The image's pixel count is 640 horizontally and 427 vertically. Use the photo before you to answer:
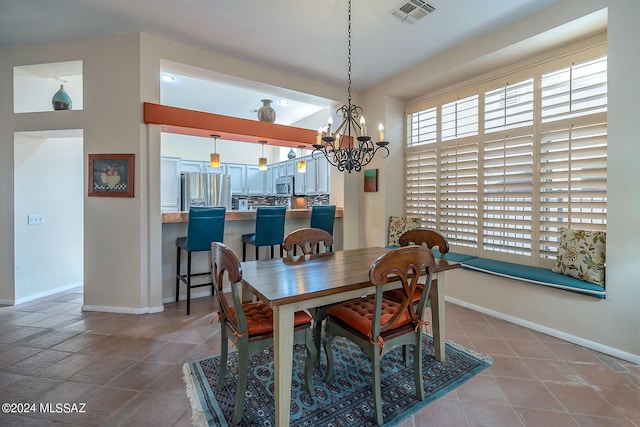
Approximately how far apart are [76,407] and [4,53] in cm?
380

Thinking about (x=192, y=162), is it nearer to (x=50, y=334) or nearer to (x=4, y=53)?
(x=4, y=53)

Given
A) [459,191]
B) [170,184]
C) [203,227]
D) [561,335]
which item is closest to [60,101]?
[203,227]

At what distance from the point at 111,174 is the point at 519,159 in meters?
4.21

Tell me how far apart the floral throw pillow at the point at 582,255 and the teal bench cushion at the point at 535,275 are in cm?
6

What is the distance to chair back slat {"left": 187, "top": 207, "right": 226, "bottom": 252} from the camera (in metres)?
2.94

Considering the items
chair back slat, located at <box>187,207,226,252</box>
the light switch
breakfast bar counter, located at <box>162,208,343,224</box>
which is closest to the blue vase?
the light switch

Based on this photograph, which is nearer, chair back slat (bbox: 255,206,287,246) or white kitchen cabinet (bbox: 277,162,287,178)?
chair back slat (bbox: 255,206,287,246)

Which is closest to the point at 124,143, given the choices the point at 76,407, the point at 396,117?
the point at 76,407

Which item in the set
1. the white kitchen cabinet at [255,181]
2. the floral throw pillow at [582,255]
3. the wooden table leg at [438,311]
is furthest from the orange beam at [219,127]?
the white kitchen cabinet at [255,181]

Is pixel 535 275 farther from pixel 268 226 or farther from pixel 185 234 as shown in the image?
pixel 185 234

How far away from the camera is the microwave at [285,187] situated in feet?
21.1

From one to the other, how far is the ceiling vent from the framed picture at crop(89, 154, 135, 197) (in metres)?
2.89

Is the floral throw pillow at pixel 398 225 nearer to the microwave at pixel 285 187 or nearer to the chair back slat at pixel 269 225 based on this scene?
the chair back slat at pixel 269 225

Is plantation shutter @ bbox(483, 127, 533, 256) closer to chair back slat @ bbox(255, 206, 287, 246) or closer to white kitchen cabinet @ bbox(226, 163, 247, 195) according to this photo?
chair back slat @ bbox(255, 206, 287, 246)
